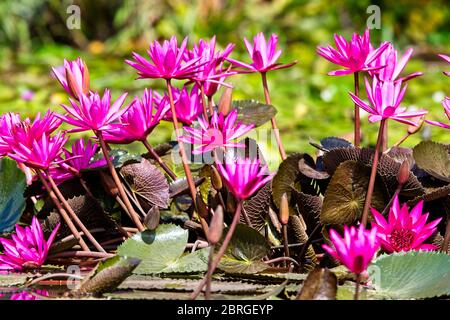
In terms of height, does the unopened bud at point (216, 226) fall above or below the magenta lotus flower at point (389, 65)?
below

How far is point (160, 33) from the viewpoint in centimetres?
737

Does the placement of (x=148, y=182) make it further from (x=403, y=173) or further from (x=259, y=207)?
(x=403, y=173)

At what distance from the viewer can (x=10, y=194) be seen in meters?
1.52

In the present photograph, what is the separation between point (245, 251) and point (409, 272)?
267 millimetres

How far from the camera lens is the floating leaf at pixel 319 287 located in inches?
41.1

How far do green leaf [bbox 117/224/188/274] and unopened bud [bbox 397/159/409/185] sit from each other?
371 mm

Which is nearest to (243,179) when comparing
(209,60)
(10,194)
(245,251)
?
(245,251)

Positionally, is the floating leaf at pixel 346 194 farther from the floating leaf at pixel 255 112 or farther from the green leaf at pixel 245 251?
the floating leaf at pixel 255 112

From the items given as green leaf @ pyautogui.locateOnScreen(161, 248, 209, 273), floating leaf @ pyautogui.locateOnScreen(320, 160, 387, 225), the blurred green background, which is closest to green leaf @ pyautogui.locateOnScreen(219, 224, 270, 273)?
green leaf @ pyautogui.locateOnScreen(161, 248, 209, 273)

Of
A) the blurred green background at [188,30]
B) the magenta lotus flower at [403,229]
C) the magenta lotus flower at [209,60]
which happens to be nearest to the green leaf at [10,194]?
the magenta lotus flower at [209,60]

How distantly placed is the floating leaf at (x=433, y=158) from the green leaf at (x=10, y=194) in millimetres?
770

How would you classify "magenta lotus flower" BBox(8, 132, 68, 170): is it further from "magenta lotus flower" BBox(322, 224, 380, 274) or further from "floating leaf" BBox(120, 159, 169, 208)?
"magenta lotus flower" BBox(322, 224, 380, 274)
